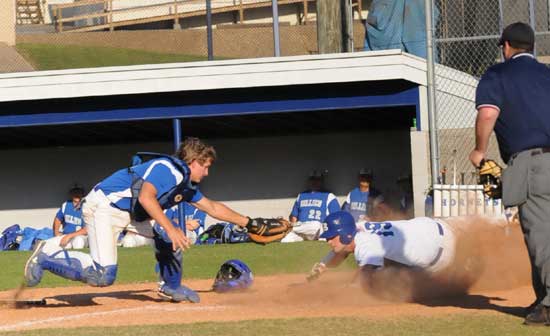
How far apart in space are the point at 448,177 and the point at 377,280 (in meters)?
8.40

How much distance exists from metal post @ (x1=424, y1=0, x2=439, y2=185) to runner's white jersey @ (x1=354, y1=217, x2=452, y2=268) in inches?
312

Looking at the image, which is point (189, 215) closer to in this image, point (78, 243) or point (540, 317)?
point (78, 243)

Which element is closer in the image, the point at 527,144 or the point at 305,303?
the point at 527,144

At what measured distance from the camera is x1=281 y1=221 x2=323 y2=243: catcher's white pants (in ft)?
57.1

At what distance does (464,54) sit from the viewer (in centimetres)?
1880

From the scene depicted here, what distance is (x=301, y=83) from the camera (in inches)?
674

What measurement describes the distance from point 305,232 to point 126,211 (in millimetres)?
8428

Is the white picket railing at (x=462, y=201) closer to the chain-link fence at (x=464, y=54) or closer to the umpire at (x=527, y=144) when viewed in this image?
the chain-link fence at (x=464, y=54)

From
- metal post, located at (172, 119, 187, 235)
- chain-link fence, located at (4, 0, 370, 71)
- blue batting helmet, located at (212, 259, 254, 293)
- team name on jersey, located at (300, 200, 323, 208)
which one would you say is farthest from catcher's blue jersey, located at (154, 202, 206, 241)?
chain-link fence, located at (4, 0, 370, 71)

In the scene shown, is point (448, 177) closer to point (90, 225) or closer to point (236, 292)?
point (236, 292)

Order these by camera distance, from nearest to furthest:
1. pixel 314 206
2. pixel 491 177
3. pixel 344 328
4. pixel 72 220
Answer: pixel 344 328
pixel 491 177
pixel 314 206
pixel 72 220

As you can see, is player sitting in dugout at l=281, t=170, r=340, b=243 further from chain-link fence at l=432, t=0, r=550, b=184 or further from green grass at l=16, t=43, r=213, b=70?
green grass at l=16, t=43, r=213, b=70

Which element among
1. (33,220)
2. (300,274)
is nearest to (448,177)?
(300,274)

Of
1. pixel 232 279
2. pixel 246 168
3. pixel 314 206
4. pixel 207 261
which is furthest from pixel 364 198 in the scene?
pixel 232 279
